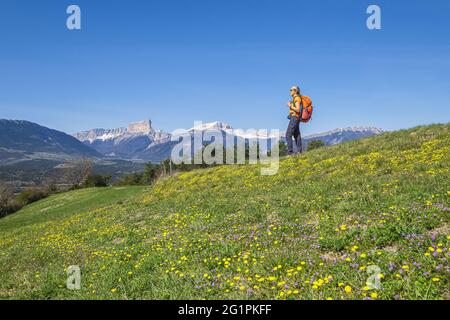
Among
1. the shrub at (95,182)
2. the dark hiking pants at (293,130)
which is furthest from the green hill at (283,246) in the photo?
the shrub at (95,182)

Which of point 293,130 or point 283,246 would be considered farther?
point 293,130

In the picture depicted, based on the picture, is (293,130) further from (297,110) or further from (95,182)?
(95,182)

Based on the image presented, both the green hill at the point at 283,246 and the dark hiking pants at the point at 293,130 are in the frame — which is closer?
the green hill at the point at 283,246

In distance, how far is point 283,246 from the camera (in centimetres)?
913

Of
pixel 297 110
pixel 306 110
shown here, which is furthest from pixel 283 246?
pixel 306 110

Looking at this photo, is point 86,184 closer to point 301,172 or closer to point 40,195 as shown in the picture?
point 40,195

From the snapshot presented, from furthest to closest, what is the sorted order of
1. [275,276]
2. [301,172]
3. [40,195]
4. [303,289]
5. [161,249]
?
[40,195]
[301,172]
[161,249]
[275,276]
[303,289]

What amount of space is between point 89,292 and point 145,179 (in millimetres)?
119414

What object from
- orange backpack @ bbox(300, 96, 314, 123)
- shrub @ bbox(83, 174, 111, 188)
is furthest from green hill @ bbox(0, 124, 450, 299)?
shrub @ bbox(83, 174, 111, 188)

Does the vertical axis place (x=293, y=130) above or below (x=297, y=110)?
below

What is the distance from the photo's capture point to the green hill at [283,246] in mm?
6809

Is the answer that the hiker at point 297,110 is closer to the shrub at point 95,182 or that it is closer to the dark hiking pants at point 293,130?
the dark hiking pants at point 293,130

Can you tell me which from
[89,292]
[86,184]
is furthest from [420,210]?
[86,184]
